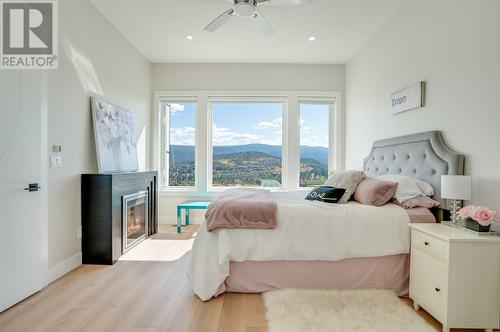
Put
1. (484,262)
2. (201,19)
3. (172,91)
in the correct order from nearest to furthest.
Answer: (484,262) → (201,19) → (172,91)

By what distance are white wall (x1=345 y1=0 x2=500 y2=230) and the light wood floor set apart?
52.2 inches

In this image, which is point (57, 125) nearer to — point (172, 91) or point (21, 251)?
point (21, 251)

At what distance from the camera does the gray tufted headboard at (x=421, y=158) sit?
2.19 meters

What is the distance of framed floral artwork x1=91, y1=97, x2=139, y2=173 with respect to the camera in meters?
3.01

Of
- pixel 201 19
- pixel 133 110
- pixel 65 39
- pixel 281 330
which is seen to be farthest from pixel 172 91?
pixel 281 330

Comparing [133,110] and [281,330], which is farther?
[133,110]

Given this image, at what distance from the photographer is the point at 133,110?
159 inches

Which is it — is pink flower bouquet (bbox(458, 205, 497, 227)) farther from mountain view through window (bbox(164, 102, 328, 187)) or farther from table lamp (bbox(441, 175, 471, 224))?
mountain view through window (bbox(164, 102, 328, 187))

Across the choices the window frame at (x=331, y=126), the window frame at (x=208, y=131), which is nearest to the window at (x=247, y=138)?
the window frame at (x=208, y=131)

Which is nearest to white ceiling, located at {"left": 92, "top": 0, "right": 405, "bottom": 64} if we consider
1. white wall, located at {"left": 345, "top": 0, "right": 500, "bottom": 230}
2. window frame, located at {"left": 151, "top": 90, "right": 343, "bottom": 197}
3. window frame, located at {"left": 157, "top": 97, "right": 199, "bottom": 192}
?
white wall, located at {"left": 345, "top": 0, "right": 500, "bottom": 230}

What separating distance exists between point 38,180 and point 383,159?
3.60 metres

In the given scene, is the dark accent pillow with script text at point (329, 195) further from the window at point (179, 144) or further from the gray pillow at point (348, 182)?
the window at point (179, 144)

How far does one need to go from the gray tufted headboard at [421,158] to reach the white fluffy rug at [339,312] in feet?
3.23

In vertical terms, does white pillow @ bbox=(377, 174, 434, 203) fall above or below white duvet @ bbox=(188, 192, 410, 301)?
above
